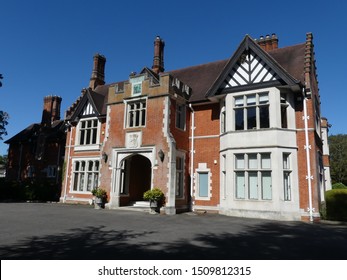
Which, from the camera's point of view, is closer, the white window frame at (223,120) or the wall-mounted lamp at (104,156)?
the white window frame at (223,120)

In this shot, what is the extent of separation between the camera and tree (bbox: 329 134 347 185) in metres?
58.3

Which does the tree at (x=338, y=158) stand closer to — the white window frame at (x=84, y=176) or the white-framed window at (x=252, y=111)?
the white-framed window at (x=252, y=111)

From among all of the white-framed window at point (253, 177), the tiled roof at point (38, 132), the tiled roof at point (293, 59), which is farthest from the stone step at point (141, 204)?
the tiled roof at point (38, 132)

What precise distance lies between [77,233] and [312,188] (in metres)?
11.8

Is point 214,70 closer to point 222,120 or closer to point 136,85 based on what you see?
point 222,120

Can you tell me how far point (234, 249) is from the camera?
7.14 m

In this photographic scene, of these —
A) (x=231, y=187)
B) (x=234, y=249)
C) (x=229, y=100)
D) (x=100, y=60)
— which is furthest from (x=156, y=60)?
(x=234, y=249)

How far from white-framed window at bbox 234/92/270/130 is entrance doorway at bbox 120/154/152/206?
7.67m

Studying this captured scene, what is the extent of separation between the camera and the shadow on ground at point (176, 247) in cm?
631

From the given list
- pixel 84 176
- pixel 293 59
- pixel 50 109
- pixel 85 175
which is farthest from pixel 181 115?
pixel 50 109

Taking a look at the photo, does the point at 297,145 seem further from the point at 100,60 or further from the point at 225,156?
the point at 100,60

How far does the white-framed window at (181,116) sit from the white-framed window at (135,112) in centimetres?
225

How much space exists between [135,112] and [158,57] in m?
8.24

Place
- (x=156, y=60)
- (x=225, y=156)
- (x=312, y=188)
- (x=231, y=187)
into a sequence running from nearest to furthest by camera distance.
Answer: (x=312, y=188)
(x=231, y=187)
(x=225, y=156)
(x=156, y=60)
